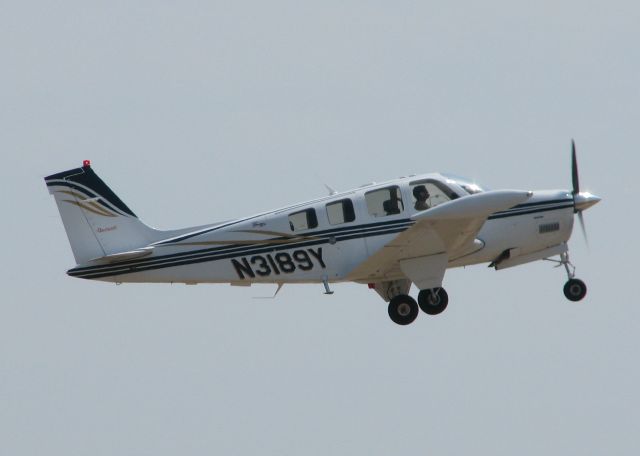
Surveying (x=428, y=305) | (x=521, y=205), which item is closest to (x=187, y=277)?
(x=428, y=305)

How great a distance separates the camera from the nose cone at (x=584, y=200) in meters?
27.0

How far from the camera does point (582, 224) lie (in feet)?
89.4

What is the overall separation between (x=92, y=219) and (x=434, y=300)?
6.55 metres

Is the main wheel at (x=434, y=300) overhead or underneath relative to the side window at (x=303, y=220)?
underneath

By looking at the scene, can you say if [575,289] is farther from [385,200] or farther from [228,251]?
[228,251]

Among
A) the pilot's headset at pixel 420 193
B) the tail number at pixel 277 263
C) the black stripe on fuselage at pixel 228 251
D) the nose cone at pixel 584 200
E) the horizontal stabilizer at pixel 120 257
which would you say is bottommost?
the nose cone at pixel 584 200

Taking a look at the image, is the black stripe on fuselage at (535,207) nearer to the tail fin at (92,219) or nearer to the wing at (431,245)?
the wing at (431,245)

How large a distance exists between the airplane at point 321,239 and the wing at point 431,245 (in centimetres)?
2

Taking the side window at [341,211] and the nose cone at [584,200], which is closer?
the side window at [341,211]

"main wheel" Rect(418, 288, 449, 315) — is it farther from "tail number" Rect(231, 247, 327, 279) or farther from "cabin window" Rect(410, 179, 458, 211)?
"tail number" Rect(231, 247, 327, 279)

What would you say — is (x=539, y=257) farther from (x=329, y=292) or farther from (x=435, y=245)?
(x=329, y=292)

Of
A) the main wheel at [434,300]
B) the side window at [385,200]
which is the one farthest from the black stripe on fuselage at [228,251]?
the main wheel at [434,300]

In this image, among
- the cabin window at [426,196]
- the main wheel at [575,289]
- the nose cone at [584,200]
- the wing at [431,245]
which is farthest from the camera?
the main wheel at [575,289]

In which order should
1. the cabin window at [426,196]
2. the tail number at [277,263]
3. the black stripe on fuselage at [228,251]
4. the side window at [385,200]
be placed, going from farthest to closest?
the tail number at [277,263], the black stripe on fuselage at [228,251], the side window at [385,200], the cabin window at [426,196]
